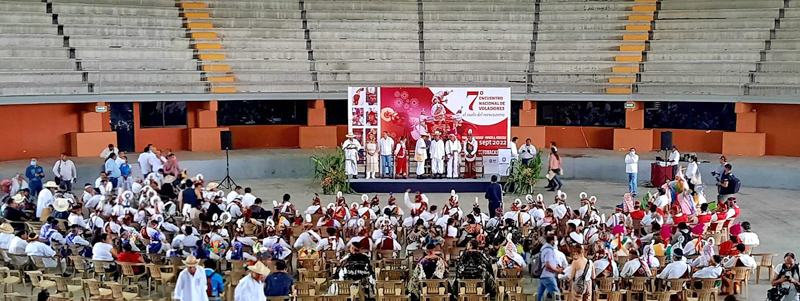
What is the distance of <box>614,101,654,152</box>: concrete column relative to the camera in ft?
112

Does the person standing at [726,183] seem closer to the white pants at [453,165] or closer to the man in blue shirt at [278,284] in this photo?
the white pants at [453,165]

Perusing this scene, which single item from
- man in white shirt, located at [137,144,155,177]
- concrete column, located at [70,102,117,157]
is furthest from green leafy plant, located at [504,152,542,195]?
concrete column, located at [70,102,117,157]

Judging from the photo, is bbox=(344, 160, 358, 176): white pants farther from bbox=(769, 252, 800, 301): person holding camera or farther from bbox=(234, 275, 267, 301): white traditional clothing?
bbox=(769, 252, 800, 301): person holding camera

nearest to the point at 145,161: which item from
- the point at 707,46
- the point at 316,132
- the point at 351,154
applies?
the point at 351,154

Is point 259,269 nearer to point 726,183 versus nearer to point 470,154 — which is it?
point 726,183

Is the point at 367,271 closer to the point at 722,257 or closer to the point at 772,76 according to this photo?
the point at 722,257

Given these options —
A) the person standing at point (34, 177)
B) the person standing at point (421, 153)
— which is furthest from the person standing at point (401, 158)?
the person standing at point (34, 177)

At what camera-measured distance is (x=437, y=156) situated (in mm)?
28234

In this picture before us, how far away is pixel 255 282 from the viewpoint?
48.1ft

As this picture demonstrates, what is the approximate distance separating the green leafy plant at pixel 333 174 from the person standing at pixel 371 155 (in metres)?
0.68

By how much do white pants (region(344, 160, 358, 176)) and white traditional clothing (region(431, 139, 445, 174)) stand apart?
223 cm

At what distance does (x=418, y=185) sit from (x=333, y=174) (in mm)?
2444

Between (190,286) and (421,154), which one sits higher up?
(421,154)

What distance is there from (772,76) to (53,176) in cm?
2231
